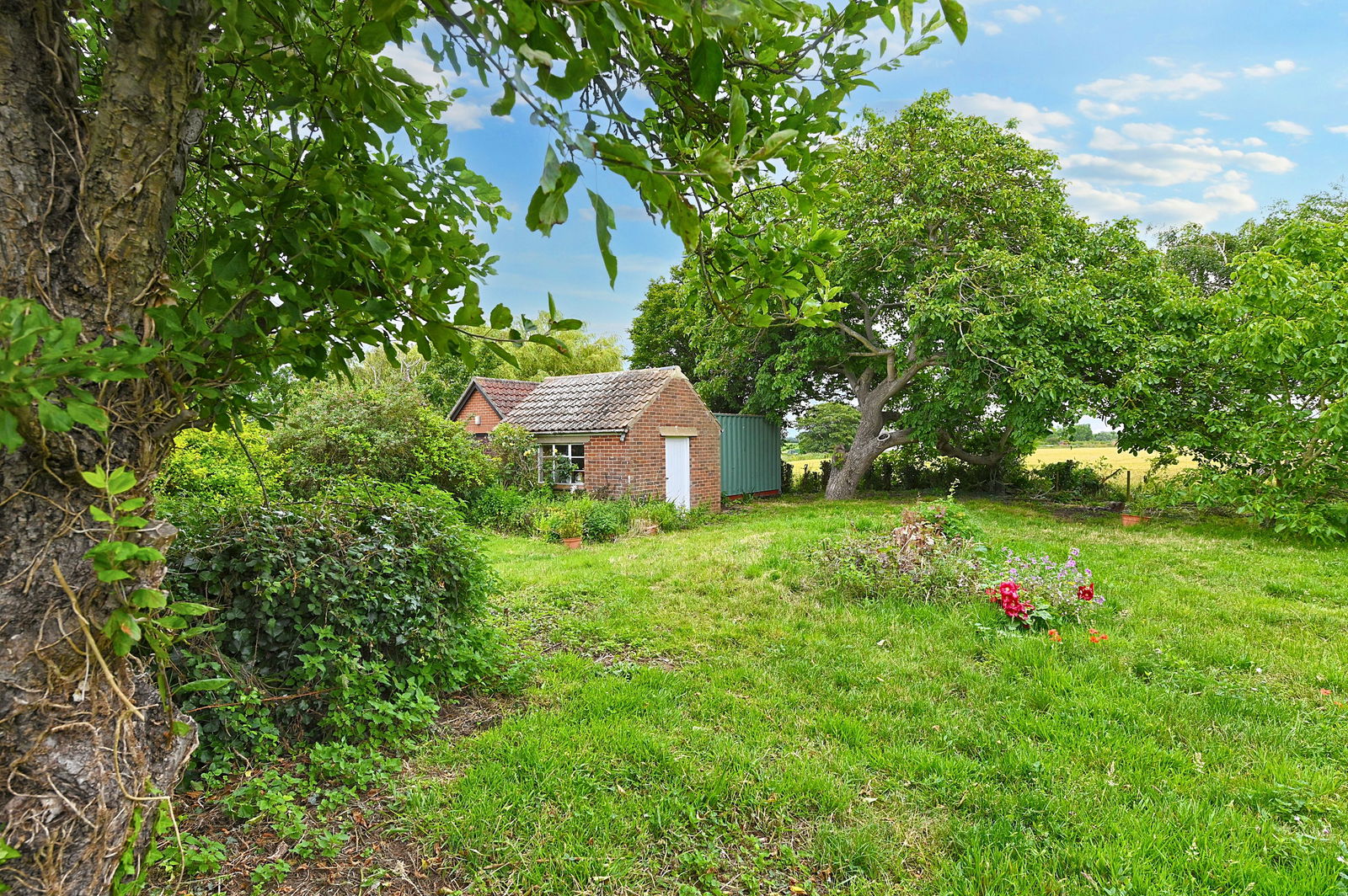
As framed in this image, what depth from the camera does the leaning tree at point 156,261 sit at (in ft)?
4.08

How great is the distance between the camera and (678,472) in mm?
15656

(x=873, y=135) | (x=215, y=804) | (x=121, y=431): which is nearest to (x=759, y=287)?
(x=121, y=431)

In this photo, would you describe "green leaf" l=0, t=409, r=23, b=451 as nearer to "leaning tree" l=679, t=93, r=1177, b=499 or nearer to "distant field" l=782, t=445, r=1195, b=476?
"leaning tree" l=679, t=93, r=1177, b=499

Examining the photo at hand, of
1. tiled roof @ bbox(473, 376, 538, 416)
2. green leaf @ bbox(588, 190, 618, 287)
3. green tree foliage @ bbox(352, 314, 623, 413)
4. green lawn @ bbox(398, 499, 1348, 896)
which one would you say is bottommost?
green lawn @ bbox(398, 499, 1348, 896)

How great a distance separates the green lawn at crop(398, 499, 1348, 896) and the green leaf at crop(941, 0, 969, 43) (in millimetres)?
2984

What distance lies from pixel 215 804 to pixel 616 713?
2.03 meters

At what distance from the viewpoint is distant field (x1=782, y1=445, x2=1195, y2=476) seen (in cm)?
1788

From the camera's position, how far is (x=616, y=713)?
12.5 ft

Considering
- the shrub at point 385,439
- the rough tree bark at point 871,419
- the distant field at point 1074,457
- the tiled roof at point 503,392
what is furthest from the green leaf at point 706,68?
A: the distant field at point 1074,457

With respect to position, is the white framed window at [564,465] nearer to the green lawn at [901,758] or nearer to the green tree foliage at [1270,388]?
the green lawn at [901,758]

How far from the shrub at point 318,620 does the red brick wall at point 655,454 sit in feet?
32.1

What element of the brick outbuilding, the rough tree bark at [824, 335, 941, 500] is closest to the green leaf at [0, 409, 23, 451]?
the brick outbuilding

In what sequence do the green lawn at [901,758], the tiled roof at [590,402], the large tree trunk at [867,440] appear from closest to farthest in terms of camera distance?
the green lawn at [901,758], the tiled roof at [590,402], the large tree trunk at [867,440]

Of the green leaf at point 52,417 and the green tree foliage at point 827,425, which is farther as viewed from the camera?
the green tree foliage at point 827,425
